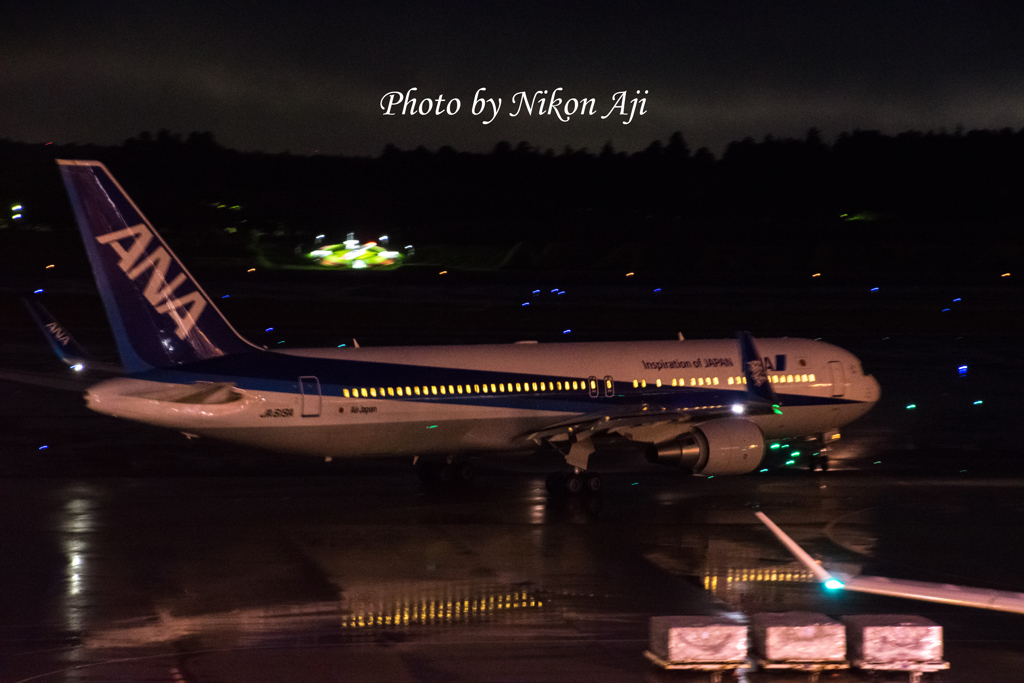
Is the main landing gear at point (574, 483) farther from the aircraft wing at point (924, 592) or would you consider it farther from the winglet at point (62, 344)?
the aircraft wing at point (924, 592)

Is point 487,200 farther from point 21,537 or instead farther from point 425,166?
point 21,537

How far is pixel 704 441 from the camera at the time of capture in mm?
25828

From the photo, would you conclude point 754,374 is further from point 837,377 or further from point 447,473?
point 447,473

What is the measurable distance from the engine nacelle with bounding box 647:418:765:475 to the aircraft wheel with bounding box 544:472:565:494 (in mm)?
2077

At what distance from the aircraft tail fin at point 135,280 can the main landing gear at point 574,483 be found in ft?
26.9

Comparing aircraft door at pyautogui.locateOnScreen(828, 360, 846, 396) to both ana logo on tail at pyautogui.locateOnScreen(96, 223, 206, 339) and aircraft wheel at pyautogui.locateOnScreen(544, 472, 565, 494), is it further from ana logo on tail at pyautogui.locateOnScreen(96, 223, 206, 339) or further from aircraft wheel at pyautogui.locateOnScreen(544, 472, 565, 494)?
ana logo on tail at pyautogui.locateOnScreen(96, 223, 206, 339)

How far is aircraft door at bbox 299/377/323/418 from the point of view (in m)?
24.8

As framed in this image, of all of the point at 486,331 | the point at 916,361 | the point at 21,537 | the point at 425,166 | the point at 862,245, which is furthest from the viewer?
the point at 425,166

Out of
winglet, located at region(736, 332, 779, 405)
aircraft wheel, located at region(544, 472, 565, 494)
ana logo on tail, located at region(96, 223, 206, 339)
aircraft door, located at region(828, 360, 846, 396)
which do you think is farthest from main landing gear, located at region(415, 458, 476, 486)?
aircraft door, located at region(828, 360, 846, 396)

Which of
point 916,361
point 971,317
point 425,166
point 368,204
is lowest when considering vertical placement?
point 916,361

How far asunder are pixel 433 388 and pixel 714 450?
6.46 meters

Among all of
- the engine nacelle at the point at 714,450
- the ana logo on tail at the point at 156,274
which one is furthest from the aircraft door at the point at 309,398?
the engine nacelle at the point at 714,450

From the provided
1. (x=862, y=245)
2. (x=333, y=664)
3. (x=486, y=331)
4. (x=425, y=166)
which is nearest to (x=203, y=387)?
(x=333, y=664)

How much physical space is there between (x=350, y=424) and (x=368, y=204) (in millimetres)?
119334
